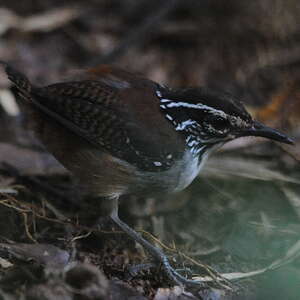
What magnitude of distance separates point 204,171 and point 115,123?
1.57 metres

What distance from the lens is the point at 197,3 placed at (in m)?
8.43

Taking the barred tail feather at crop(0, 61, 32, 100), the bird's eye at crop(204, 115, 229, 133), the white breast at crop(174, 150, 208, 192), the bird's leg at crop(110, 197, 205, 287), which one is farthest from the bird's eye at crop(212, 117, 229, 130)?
the barred tail feather at crop(0, 61, 32, 100)

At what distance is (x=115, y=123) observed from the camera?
4863mm

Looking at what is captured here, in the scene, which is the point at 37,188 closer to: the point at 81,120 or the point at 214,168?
the point at 81,120

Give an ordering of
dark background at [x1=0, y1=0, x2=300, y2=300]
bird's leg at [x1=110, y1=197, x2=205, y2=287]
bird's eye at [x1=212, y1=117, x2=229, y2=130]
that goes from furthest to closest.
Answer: bird's eye at [x1=212, y1=117, x2=229, y2=130] < dark background at [x1=0, y1=0, x2=300, y2=300] < bird's leg at [x1=110, y1=197, x2=205, y2=287]

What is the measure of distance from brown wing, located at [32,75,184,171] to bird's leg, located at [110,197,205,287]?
482mm

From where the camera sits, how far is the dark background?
4.81 meters

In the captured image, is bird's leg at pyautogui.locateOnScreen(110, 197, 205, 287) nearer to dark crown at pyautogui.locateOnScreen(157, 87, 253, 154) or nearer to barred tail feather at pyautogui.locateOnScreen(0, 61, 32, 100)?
dark crown at pyautogui.locateOnScreen(157, 87, 253, 154)

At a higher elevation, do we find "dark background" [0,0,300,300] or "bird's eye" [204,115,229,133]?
"bird's eye" [204,115,229,133]

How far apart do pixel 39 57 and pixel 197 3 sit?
2057 millimetres

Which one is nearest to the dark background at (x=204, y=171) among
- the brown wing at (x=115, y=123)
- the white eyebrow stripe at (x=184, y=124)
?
the brown wing at (x=115, y=123)

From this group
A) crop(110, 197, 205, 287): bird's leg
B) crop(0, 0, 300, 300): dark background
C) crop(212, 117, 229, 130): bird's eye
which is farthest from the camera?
crop(212, 117, 229, 130): bird's eye

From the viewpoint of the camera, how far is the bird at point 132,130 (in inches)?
191

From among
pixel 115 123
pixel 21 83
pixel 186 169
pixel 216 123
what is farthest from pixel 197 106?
pixel 21 83
